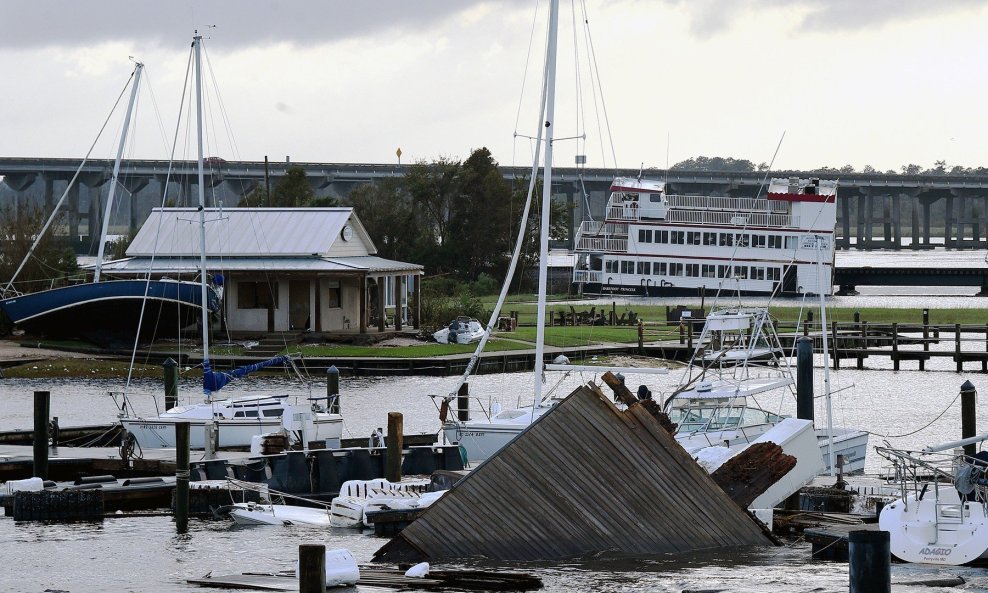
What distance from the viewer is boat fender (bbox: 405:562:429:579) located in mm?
18494

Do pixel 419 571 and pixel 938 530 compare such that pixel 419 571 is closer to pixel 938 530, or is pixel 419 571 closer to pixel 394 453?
pixel 938 530

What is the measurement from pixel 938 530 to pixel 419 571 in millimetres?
7172

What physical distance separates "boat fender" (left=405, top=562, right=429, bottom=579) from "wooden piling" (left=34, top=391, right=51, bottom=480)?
504 inches

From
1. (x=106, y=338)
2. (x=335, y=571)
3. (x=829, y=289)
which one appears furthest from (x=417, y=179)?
(x=335, y=571)

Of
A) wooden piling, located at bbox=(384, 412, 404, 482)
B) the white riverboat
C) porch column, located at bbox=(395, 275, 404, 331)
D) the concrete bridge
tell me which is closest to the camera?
wooden piling, located at bbox=(384, 412, 404, 482)

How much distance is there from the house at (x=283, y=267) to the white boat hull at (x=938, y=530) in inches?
1557

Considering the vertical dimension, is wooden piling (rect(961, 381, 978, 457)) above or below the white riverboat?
below

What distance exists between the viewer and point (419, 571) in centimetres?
1855

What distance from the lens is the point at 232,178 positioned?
138750 millimetres

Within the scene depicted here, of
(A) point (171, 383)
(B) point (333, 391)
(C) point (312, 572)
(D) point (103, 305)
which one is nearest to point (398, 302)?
(D) point (103, 305)

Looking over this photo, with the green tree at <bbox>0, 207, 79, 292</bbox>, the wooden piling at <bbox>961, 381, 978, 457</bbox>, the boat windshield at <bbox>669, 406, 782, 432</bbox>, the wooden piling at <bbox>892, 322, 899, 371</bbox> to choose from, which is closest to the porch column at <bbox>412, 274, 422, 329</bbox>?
the green tree at <bbox>0, 207, 79, 292</bbox>

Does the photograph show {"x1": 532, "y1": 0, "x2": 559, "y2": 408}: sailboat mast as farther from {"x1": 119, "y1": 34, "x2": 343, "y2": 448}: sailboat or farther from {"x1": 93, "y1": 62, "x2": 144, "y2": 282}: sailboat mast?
{"x1": 93, "y1": 62, "x2": 144, "y2": 282}: sailboat mast

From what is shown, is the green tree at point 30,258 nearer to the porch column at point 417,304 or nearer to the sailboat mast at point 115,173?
the sailboat mast at point 115,173

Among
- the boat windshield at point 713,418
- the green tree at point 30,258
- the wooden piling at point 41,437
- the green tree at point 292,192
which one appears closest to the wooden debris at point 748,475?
the boat windshield at point 713,418
